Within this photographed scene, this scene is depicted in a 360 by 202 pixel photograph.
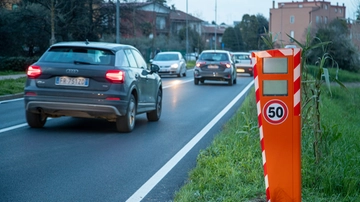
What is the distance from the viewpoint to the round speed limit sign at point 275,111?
16.9 feet

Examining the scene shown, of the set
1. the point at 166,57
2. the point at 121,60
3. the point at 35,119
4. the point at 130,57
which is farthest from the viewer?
the point at 166,57

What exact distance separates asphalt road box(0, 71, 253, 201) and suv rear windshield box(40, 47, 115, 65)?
130 cm

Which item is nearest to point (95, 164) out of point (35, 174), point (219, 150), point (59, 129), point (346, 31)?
point (35, 174)

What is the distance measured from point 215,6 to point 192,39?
26.5ft

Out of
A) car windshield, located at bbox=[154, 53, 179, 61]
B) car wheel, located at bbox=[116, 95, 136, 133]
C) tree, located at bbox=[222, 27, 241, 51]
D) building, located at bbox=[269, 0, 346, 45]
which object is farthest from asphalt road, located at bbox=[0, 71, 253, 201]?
tree, located at bbox=[222, 27, 241, 51]

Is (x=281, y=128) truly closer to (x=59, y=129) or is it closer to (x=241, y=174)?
(x=241, y=174)

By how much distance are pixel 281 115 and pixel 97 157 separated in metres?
4.09

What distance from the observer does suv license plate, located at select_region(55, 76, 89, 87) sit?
1062cm

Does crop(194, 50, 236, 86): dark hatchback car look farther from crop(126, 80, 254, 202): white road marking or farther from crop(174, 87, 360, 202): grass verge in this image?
crop(174, 87, 360, 202): grass verge

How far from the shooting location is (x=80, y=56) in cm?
1095

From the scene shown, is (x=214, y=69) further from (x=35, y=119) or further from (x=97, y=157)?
(x=97, y=157)

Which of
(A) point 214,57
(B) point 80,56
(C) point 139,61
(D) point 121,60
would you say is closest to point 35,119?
(B) point 80,56

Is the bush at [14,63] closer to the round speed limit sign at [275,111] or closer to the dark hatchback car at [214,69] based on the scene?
the dark hatchback car at [214,69]

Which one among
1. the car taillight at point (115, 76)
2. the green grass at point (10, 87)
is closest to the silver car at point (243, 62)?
the green grass at point (10, 87)
